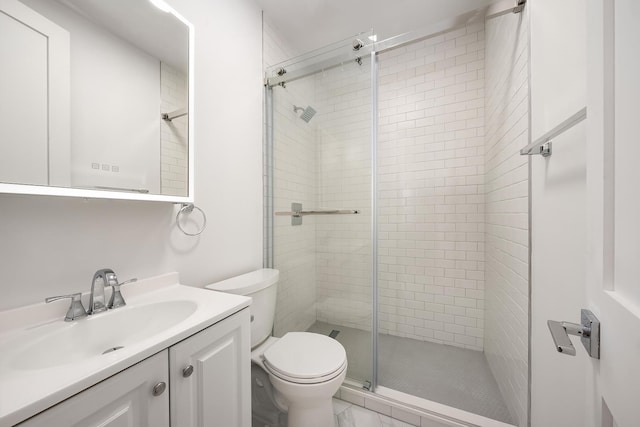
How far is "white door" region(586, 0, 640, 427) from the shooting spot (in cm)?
36

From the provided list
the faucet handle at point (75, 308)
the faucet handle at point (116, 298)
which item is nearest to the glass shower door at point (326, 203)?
the faucet handle at point (116, 298)

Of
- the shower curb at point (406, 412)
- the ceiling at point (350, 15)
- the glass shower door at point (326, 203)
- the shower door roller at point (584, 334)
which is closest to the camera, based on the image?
the shower door roller at point (584, 334)

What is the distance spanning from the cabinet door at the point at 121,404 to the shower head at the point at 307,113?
5.36ft

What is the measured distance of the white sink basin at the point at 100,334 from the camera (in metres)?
0.69

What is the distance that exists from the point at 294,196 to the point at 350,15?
1.45 meters

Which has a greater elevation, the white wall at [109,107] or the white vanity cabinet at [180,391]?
the white wall at [109,107]

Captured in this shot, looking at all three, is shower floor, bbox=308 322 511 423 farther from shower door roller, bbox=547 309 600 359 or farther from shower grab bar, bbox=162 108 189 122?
shower grab bar, bbox=162 108 189 122

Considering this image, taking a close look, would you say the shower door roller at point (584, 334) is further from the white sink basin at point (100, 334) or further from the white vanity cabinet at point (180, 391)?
the white sink basin at point (100, 334)

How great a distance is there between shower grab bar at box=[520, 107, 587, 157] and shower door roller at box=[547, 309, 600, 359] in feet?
1.77

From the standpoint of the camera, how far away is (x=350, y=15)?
1857 mm

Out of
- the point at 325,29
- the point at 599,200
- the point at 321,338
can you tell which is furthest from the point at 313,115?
the point at 599,200

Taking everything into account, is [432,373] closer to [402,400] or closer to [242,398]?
[402,400]

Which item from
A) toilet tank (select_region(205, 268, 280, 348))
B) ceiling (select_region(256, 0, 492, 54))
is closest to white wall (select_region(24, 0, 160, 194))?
toilet tank (select_region(205, 268, 280, 348))

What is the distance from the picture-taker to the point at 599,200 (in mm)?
449
